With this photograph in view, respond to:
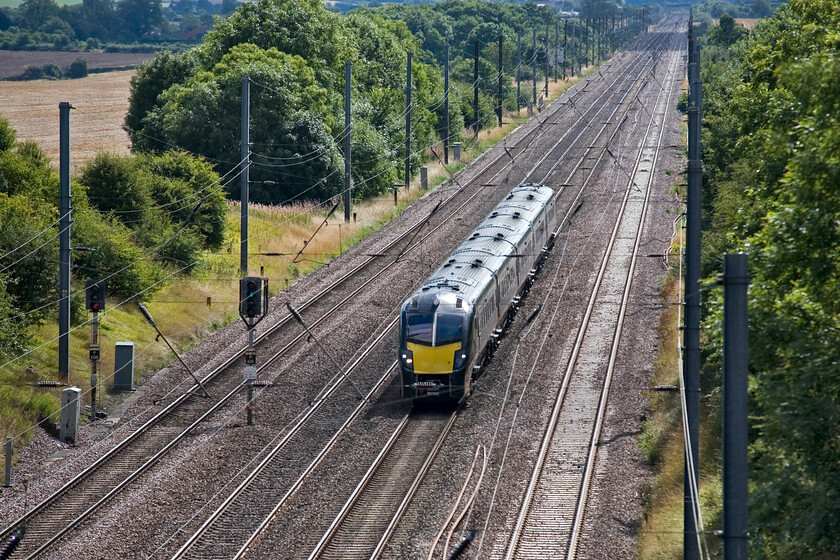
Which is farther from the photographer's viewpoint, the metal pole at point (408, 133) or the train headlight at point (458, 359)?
the metal pole at point (408, 133)

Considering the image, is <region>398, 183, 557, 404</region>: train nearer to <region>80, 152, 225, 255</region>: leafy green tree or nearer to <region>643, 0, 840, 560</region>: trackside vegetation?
<region>80, 152, 225, 255</region>: leafy green tree

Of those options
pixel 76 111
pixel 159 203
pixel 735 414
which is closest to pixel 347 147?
pixel 159 203

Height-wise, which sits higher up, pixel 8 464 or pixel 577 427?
pixel 577 427

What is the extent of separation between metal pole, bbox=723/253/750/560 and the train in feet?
51.5

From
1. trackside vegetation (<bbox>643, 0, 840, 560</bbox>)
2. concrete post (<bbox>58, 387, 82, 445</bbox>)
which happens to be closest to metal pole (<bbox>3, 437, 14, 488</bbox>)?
concrete post (<bbox>58, 387, 82, 445</bbox>)

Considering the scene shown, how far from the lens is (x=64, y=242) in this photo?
26266 millimetres

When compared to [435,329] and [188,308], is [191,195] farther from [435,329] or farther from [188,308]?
[435,329]

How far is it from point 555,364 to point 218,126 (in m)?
26.1

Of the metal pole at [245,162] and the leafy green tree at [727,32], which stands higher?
the leafy green tree at [727,32]

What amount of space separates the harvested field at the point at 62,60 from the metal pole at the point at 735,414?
413ft

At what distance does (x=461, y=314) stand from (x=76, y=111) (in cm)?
7836

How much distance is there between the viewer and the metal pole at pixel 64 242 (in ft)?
84.6

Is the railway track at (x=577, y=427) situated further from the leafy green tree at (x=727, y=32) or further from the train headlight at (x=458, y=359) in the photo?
the leafy green tree at (x=727, y=32)

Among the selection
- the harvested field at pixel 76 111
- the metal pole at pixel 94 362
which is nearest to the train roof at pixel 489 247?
the metal pole at pixel 94 362
